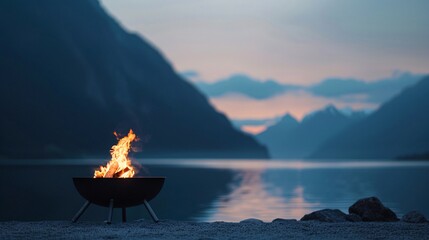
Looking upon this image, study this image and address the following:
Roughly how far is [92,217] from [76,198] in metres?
11.7

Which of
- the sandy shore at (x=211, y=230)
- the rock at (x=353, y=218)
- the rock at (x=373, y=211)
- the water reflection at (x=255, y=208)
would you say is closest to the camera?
the sandy shore at (x=211, y=230)

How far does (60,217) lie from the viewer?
30438 mm

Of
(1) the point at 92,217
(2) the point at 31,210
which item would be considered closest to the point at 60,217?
(1) the point at 92,217

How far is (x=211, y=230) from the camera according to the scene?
15742mm

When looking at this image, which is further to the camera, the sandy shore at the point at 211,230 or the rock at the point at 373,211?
the rock at the point at 373,211

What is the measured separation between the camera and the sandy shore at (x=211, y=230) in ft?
48.3

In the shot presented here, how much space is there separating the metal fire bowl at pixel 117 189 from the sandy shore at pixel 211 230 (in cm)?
62

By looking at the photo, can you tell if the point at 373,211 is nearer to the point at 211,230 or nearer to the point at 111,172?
the point at 211,230

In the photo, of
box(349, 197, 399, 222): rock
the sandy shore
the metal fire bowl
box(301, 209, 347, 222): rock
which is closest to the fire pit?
the metal fire bowl

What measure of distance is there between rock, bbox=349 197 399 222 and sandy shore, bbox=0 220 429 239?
9.07ft

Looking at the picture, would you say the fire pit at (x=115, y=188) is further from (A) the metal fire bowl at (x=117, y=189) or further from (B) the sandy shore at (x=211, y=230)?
(B) the sandy shore at (x=211, y=230)

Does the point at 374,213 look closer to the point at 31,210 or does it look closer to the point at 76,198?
the point at 31,210

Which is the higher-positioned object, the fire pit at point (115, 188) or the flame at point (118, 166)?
the flame at point (118, 166)

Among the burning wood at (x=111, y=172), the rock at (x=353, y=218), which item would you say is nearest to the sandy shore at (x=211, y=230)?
the burning wood at (x=111, y=172)
